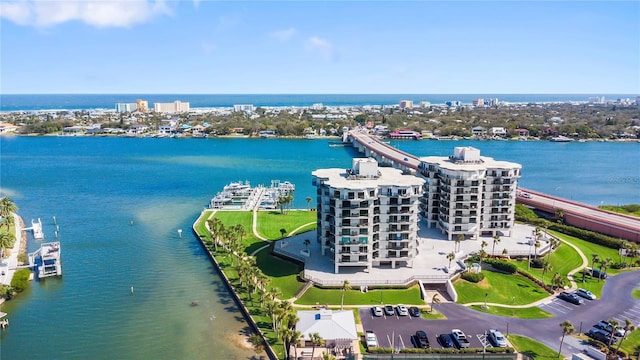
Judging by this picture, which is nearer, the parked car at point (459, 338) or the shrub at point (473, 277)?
the parked car at point (459, 338)

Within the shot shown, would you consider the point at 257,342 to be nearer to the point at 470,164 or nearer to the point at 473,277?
the point at 473,277

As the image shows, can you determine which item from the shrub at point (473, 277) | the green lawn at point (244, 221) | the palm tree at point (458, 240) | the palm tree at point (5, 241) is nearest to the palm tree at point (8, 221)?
the palm tree at point (5, 241)

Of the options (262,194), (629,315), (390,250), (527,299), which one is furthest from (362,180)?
(262,194)

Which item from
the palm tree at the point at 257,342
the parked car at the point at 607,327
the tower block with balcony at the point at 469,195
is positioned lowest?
the palm tree at the point at 257,342

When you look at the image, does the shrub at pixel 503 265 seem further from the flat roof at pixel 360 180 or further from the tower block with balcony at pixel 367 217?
the flat roof at pixel 360 180

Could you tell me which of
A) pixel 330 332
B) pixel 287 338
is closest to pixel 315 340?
pixel 287 338

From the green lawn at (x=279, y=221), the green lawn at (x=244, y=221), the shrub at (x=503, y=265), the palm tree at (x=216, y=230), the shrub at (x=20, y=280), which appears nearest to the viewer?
the shrub at (x=20, y=280)

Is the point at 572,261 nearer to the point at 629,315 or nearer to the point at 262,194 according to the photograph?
the point at 629,315
